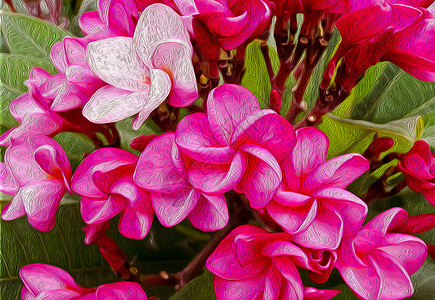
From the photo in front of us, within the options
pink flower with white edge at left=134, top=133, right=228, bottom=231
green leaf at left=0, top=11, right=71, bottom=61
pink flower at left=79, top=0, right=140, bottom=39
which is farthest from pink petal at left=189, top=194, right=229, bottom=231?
green leaf at left=0, top=11, right=71, bottom=61

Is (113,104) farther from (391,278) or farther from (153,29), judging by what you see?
(391,278)

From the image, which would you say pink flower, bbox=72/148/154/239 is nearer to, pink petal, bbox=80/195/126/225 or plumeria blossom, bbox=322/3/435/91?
pink petal, bbox=80/195/126/225

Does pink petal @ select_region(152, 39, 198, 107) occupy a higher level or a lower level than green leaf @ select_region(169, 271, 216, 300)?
higher

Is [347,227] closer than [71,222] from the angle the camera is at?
Yes

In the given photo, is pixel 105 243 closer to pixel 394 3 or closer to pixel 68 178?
pixel 68 178

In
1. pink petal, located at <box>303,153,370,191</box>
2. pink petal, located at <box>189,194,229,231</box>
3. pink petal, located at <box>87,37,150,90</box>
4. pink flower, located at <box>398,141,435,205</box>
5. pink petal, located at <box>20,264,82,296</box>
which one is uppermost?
pink petal, located at <box>87,37,150,90</box>

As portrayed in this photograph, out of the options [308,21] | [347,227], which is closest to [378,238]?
[347,227]
